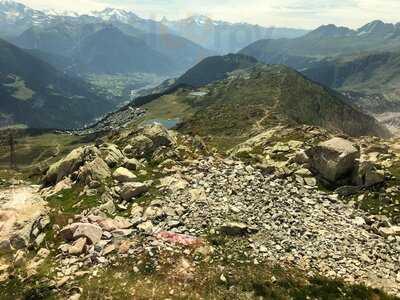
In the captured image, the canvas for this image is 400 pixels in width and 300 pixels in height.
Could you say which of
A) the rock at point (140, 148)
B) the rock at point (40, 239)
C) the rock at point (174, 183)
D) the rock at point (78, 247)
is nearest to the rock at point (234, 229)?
the rock at point (174, 183)

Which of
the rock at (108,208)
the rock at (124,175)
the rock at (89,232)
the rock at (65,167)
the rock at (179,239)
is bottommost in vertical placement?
the rock at (65,167)

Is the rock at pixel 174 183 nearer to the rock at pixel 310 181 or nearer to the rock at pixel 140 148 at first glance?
the rock at pixel 310 181

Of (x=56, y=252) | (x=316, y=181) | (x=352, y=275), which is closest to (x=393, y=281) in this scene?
(x=352, y=275)

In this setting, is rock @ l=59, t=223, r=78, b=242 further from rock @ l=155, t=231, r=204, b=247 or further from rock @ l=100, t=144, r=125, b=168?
rock @ l=100, t=144, r=125, b=168

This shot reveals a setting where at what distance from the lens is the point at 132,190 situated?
43375 mm

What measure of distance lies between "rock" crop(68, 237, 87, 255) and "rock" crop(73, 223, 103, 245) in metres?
0.53

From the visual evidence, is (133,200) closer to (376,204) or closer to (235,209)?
(235,209)

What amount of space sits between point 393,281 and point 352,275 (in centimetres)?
294

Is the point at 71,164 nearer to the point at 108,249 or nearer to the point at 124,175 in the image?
the point at 124,175

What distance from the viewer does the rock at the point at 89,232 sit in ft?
115

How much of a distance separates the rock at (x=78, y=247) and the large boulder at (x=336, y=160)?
25.8 m

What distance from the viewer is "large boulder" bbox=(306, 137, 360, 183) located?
47.1 m

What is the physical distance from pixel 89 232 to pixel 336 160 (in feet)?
85.6

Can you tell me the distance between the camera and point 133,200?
42719 millimetres
